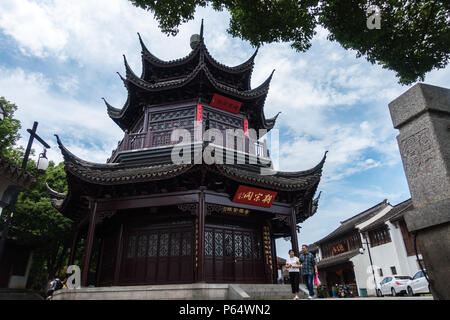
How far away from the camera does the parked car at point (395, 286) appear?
18.4m

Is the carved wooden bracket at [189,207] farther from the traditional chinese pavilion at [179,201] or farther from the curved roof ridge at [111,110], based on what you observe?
the curved roof ridge at [111,110]

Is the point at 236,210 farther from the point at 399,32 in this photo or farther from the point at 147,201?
the point at 399,32

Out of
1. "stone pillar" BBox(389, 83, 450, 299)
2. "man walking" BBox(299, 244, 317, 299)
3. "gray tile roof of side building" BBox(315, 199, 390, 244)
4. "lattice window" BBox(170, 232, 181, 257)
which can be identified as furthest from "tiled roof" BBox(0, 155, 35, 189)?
"gray tile roof of side building" BBox(315, 199, 390, 244)

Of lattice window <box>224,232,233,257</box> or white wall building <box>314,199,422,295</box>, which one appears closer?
lattice window <box>224,232,233,257</box>

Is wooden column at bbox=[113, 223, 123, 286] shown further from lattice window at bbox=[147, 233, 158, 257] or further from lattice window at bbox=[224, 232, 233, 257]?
lattice window at bbox=[224, 232, 233, 257]

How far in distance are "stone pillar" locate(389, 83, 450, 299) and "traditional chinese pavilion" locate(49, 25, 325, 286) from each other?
279 inches

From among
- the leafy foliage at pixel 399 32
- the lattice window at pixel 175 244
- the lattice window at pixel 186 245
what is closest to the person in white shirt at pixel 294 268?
the lattice window at pixel 186 245

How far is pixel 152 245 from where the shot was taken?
38.0 ft

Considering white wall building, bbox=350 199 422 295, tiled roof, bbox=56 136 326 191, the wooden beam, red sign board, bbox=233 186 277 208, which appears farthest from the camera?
white wall building, bbox=350 199 422 295

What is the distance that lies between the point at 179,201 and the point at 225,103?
6.03 m

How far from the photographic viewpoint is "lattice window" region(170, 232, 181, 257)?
37.1ft

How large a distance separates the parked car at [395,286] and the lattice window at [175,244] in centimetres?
1515
